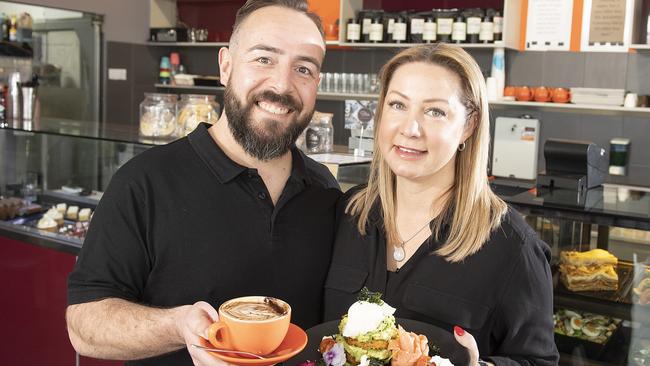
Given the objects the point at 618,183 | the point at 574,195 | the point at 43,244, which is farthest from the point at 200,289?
the point at 618,183

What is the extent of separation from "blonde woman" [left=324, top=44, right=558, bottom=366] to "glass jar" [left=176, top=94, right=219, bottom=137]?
5.65ft

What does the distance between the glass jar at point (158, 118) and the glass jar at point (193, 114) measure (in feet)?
0.13

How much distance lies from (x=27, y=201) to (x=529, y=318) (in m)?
3.18

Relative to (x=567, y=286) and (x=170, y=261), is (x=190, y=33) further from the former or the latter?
(x=170, y=261)

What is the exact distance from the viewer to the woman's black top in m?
1.66

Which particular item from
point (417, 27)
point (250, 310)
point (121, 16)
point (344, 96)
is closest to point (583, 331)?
point (250, 310)

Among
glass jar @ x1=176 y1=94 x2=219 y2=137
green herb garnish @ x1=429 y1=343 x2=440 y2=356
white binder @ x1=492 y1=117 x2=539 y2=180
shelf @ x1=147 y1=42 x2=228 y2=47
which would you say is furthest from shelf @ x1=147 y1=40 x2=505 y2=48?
green herb garnish @ x1=429 y1=343 x2=440 y2=356

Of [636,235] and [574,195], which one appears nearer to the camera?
[636,235]

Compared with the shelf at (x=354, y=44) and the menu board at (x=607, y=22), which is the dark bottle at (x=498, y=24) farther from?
the menu board at (x=607, y=22)

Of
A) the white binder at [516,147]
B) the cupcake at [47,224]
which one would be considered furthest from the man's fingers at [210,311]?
the white binder at [516,147]

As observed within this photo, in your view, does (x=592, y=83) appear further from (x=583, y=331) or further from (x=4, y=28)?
(x=4, y=28)

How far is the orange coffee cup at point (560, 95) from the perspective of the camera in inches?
226

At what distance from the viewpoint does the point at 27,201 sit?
3.97m

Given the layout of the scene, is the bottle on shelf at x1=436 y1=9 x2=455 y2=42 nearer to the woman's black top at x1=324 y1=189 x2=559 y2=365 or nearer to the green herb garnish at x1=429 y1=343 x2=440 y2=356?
the woman's black top at x1=324 y1=189 x2=559 y2=365
